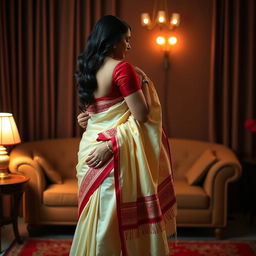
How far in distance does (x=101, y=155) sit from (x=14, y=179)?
5.23ft

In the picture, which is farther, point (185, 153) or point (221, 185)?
point (185, 153)

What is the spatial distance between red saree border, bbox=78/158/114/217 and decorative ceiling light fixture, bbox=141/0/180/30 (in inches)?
97.6

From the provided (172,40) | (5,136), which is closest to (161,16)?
(172,40)

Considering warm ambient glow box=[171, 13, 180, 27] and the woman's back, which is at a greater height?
warm ambient glow box=[171, 13, 180, 27]

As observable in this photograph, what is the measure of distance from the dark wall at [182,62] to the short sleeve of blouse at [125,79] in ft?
8.27

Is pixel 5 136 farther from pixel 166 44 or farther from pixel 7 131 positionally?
pixel 166 44

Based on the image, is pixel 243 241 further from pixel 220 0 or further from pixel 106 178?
pixel 220 0

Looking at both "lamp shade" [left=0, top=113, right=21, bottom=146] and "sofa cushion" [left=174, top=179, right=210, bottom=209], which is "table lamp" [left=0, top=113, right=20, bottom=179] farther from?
"sofa cushion" [left=174, top=179, right=210, bottom=209]

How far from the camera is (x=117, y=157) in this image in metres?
1.82

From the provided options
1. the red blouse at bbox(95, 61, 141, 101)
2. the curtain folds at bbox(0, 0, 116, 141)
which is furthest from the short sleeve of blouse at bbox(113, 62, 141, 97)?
the curtain folds at bbox(0, 0, 116, 141)

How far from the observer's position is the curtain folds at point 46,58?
407 cm

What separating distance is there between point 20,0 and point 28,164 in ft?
5.57

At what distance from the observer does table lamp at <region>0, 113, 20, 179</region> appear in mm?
3193

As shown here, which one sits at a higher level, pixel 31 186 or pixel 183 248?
pixel 31 186
